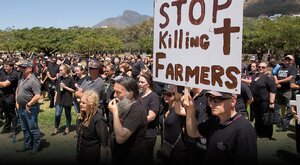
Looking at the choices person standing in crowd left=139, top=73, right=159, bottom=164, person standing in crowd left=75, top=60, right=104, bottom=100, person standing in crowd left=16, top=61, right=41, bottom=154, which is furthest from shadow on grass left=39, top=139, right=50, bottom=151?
person standing in crowd left=139, top=73, right=159, bottom=164

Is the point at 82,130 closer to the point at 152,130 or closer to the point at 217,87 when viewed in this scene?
the point at 152,130

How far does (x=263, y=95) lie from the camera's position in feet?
26.9

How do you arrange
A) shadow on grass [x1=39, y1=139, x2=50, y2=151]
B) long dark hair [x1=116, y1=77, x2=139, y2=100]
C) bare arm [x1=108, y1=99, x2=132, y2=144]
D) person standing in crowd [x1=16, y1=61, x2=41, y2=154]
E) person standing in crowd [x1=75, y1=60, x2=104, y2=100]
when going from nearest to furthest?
bare arm [x1=108, y1=99, x2=132, y2=144] < long dark hair [x1=116, y1=77, x2=139, y2=100] < person standing in crowd [x1=75, y1=60, x2=104, y2=100] < person standing in crowd [x1=16, y1=61, x2=41, y2=154] < shadow on grass [x1=39, y1=139, x2=50, y2=151]

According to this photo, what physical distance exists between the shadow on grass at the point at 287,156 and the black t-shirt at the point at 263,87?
1.41 meters

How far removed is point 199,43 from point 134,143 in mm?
1535

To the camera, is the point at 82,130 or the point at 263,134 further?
the point at 263,134

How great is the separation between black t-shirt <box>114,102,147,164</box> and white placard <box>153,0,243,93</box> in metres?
0.65

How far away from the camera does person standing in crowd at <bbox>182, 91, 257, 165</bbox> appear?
2.69 metres

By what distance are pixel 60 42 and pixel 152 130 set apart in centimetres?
6166

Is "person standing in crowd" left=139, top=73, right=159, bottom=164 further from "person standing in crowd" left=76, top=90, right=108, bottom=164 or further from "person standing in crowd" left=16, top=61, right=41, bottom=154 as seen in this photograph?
"person standing in crowd" left=16, top=61, right=41, bottom=154

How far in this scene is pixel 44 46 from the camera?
61656mm

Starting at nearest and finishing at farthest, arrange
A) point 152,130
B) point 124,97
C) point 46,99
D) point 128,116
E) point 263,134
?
point 128,116 → point 124,97 → point 152,130 → point 263,134 → point 46,99

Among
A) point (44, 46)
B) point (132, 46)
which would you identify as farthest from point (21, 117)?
point (132, 46)

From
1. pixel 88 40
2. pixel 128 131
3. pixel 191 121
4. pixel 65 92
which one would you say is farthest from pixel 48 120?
pixel 88 40
